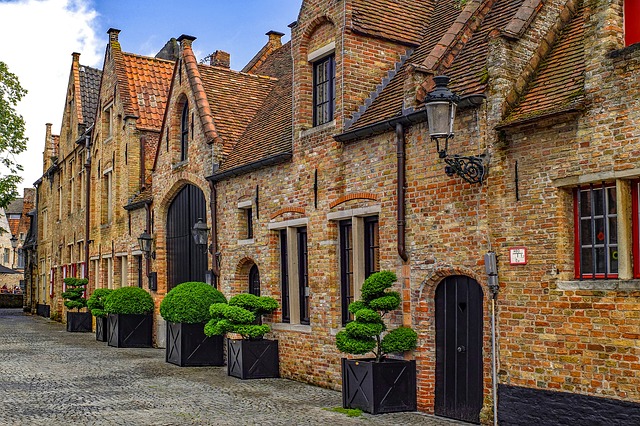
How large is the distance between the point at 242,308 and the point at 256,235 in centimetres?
214

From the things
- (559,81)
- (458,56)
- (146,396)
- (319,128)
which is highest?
(458,56)

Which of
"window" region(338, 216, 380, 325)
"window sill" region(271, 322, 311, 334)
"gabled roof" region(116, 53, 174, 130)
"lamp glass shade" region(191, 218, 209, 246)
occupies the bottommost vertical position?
"window sill" region(271, 322, 311, 334)

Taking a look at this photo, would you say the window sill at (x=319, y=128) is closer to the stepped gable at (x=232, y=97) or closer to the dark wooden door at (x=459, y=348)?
the dark wooden door at (x=459, y=348)

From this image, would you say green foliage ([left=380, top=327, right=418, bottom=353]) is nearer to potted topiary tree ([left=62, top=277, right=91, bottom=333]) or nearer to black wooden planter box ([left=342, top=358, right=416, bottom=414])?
black wooden planter box ([left=342, top=358, right=416, bottom=414])

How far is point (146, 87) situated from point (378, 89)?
49.4 feet

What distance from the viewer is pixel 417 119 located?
1205cm

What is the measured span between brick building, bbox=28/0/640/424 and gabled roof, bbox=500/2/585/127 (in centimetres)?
3

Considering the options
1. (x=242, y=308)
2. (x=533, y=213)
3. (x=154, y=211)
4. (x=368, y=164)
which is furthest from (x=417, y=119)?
(x=154, y=211)

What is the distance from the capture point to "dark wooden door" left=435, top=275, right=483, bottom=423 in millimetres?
11086

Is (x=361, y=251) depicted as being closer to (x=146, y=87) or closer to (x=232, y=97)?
(x=232, y=97)

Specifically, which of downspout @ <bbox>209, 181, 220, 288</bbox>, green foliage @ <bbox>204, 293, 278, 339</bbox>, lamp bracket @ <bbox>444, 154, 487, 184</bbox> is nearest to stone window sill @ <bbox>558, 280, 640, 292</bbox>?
lamp bracket @ <bbox>444, 154, 487, 184</bbox>

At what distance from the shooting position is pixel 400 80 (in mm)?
14172

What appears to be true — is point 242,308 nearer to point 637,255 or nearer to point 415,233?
point 415,233

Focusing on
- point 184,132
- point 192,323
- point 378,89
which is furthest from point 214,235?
point 378,89
